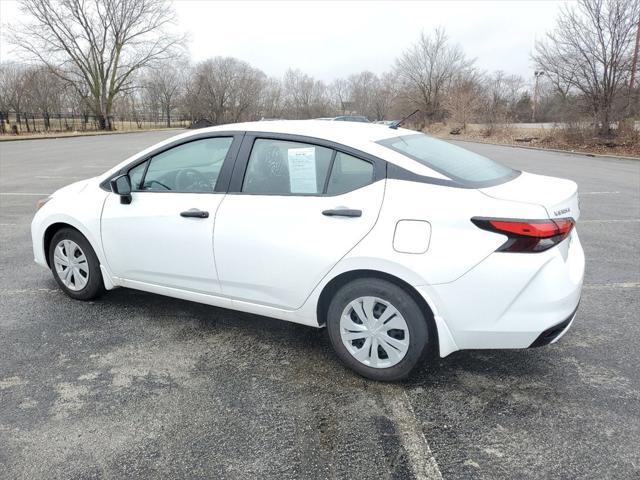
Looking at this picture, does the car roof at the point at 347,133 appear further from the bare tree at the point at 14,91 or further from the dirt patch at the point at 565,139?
the bare tree at the point at 14,91

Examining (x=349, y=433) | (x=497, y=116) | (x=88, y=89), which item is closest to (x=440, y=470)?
(x=349, y=433)

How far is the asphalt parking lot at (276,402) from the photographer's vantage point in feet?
7.64

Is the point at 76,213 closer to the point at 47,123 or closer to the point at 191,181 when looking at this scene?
the point at 191,181

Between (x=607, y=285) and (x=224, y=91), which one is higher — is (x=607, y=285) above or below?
below

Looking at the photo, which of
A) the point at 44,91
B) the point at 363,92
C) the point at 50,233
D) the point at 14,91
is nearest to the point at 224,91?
the point at 363,92

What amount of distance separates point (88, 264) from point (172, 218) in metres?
1.14

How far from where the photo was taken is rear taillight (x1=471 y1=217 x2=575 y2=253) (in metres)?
2.56

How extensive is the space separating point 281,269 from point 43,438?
1574 mm

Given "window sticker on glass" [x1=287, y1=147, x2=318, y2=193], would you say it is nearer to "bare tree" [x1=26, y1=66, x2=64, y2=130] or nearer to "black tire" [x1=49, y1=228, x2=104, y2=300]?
"black tire" [x1=49, y1=228, x2=104, y2=300]

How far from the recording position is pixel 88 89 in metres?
54.4

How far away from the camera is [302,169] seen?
316cm

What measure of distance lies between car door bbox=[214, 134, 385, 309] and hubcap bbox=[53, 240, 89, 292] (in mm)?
1540

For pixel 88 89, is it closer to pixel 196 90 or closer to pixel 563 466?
pixel 196 90

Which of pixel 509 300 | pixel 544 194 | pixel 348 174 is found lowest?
pixel 509 300
